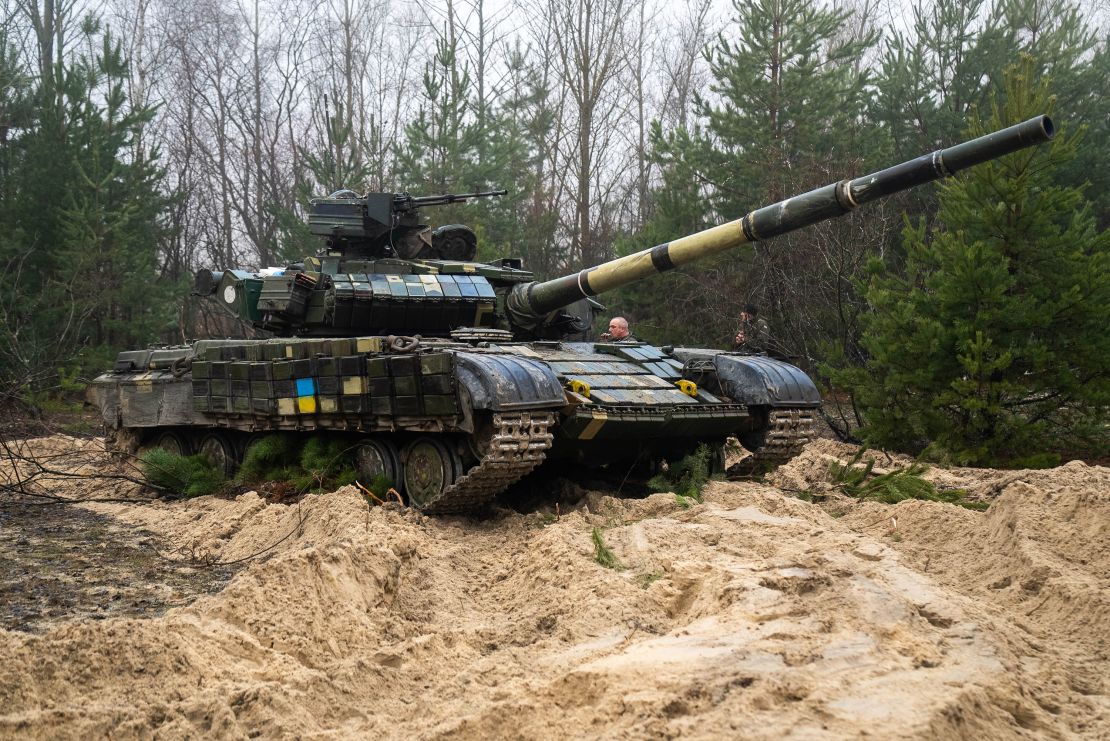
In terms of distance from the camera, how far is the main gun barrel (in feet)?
22.3

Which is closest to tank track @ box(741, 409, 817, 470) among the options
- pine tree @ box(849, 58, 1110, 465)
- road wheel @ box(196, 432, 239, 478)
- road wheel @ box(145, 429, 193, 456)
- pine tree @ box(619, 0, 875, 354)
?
pine tree @ box(849, 58, 1110, 465)

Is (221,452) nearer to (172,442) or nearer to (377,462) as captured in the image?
(172,442)

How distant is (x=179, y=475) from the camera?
35.8 ft

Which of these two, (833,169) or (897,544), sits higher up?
(833,169)

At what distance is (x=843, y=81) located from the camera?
2477 cm

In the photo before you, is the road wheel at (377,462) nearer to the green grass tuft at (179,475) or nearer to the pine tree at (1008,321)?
the green grass tuft at (179,475)

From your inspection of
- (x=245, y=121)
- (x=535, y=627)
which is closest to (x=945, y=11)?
(x=245, y=121)

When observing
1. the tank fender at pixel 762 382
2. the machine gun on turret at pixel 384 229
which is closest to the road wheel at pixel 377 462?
the machine gun on turret at pixel 384 229

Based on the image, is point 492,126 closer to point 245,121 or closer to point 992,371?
point 245,121

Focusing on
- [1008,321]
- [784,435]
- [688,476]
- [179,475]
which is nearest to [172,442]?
[179,475]

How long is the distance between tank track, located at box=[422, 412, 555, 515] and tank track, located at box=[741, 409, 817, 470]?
7.81ft

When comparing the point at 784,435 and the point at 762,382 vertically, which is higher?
the point at 762,382

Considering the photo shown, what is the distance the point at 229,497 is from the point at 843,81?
62.5 ft

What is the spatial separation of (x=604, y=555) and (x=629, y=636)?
1.55 meters
